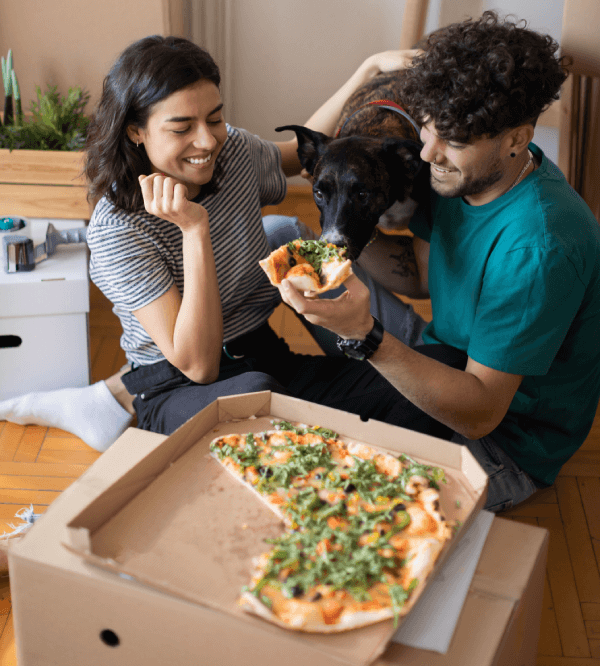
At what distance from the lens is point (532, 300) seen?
1.31m

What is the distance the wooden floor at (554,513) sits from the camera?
1421mm

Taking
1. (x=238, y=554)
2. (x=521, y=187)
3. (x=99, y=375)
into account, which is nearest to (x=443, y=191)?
(x=521, y=187)

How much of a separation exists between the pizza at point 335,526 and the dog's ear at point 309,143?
0.96 m

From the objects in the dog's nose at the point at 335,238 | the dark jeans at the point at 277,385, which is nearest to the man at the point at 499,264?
the dark jeans at the point at 277,385

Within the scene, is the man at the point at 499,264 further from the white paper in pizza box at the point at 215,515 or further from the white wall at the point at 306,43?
the white wall at the point at 306,43

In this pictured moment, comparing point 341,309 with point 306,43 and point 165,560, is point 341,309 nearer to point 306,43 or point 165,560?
point 165,560

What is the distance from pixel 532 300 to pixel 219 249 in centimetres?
78

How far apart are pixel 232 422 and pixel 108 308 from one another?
183cm

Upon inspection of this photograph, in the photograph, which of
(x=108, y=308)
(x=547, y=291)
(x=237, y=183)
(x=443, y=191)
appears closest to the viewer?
(x=547, y=291)

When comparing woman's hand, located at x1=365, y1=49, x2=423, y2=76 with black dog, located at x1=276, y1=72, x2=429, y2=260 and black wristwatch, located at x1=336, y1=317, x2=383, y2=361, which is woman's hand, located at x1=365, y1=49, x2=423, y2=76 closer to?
black dog, located at x1=276, y1=72, x2=429, y2=260

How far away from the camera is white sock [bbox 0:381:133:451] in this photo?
76.6 inches

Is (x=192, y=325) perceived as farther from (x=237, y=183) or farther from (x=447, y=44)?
(x=447, y=44)

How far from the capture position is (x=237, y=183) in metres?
1.74

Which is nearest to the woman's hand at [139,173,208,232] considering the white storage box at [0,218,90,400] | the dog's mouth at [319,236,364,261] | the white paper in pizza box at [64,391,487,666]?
the dog's mouth at [319,236,364,261]
